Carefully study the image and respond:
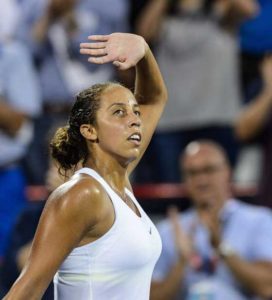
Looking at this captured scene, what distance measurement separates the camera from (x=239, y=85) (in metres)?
6.39

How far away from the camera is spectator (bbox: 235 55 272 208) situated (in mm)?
5555

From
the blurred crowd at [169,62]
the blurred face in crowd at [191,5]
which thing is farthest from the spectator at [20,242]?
the blurred face in crowd at [191,5]

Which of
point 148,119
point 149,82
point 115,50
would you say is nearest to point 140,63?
point 149,82

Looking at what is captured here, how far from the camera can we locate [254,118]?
5641 millimetres

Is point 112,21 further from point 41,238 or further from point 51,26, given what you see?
point 41,238

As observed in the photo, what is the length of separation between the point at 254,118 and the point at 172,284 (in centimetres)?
127

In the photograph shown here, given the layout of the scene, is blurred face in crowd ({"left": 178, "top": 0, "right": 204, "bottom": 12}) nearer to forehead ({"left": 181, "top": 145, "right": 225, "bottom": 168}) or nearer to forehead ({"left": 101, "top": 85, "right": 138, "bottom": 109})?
forehead ({"left": 181, "top": 145, "right": 225, "bottom": 168})

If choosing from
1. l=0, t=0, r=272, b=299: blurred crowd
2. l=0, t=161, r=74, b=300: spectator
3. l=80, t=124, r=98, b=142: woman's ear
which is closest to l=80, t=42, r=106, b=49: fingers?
l=80, t=124, r=98, b=142: woman's ear

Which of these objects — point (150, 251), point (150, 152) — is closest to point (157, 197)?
point (150, 152)

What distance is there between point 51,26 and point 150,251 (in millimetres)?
3107

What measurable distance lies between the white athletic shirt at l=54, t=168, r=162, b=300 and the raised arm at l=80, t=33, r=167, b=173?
39 centimetres

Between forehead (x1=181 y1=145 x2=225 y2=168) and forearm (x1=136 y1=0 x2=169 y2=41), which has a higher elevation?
forearm (x1=136 y1=0 x2=169 y2=41)

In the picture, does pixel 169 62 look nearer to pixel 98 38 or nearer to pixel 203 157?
pixel 203 157

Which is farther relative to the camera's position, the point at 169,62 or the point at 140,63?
the point at 169,62
